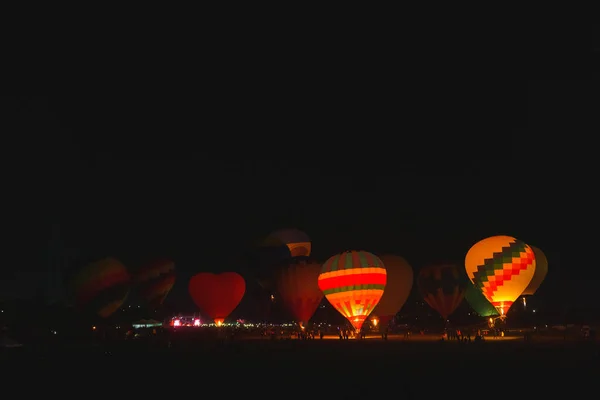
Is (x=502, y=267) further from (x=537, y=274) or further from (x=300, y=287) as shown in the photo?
(x=300, y=287)

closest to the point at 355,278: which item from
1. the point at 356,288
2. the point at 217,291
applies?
the point at 356,288

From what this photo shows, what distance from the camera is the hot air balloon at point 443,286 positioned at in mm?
42469

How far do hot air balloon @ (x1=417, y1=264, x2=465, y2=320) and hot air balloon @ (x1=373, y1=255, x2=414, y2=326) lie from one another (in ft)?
3.78

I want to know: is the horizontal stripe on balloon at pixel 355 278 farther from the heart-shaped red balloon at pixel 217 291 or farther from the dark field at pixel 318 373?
the heart-shaped red balloon at pixel 217 291

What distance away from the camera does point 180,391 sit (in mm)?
14195

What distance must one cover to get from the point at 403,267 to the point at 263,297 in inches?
553

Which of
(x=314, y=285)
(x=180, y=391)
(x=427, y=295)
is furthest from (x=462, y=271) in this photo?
(x=180, y=391)

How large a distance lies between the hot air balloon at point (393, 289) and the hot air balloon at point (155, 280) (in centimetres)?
1706

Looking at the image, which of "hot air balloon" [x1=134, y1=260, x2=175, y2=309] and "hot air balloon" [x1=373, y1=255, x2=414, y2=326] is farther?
"hot air balloon" [x1=134, y1=260, x2=175, y2=309]

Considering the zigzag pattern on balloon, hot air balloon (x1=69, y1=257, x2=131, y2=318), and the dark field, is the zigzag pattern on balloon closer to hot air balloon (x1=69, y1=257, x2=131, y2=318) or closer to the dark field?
the dark field

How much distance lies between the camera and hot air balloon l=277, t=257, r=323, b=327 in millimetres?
42344

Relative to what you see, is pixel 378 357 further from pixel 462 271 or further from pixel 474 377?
pixel 462 271

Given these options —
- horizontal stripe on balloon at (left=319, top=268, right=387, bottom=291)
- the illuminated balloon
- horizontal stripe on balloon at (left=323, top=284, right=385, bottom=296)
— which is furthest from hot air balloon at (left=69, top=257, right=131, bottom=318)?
the illuminated balloon

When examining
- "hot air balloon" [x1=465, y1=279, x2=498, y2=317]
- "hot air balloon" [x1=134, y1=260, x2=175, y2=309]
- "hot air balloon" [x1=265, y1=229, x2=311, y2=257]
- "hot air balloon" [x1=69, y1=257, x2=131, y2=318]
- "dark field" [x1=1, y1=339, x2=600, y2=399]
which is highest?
"hot air balloon" [x1=265, y1=229, x2=311, y2=257]
